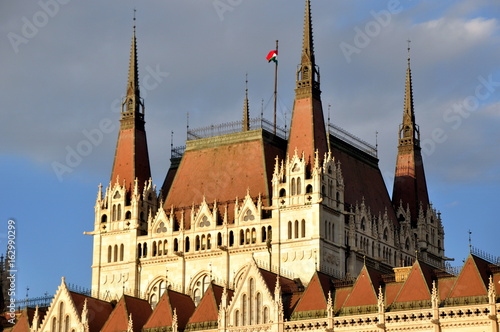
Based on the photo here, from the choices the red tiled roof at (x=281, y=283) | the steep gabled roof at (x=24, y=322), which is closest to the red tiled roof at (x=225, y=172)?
the red tiled roof at (x=281, y=283)

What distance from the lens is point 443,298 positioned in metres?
114

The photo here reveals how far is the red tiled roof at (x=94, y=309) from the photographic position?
13275 centimetres

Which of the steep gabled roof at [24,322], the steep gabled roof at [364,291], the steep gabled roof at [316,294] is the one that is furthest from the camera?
the steep gabled roof at [24,322]

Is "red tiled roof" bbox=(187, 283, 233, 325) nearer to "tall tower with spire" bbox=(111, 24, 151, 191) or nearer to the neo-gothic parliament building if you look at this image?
the neo-gothic parliament building

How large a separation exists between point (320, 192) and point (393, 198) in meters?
23.6

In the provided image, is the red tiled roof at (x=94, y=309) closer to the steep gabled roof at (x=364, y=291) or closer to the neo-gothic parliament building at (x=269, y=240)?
the neo-gothic parliament building at (x=269, y=240)

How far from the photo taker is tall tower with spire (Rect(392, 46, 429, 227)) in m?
152

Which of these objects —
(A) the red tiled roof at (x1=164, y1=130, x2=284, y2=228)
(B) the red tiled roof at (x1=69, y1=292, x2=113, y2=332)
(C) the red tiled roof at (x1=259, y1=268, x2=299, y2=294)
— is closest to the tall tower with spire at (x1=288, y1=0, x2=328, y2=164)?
(A) the red tiled roof at (x1=164, y1=130, x2=284, y2=228)

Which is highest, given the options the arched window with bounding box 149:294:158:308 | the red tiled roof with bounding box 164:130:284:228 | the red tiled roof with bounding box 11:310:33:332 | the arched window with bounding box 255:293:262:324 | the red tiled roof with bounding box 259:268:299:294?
the red tiled roof with bounding box 164:130:284:228

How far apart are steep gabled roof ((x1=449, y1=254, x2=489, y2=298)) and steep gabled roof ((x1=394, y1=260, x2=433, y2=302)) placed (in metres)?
2.39

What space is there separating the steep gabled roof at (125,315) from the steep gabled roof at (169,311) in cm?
191

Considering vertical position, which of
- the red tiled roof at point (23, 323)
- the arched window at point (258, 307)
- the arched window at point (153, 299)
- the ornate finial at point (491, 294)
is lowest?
the ornate finial at point (491, 294)

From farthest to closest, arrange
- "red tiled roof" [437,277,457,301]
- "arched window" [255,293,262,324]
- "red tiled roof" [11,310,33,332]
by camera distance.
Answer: "red tiled roof" [11,310,33,332] < "arched window" [255,293,262,324] < "red tiled roof" [437,277,457,301]

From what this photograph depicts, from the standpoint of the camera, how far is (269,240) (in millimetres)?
133000
